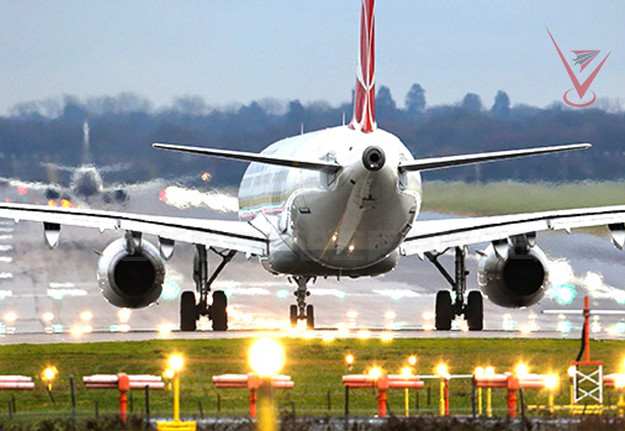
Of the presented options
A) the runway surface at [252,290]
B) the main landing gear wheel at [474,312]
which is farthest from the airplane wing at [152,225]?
the main landing gear wheel at [474,312]

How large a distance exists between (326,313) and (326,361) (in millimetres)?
17907

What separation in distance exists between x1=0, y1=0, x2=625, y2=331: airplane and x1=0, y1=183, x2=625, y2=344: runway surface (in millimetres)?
4237

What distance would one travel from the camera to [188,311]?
43.3 m

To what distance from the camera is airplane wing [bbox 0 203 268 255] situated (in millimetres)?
38625

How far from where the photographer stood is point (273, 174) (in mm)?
42375

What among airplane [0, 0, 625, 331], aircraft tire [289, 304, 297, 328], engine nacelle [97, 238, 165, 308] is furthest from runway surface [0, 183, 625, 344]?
engine nacelle [97, 238, 165, 308]

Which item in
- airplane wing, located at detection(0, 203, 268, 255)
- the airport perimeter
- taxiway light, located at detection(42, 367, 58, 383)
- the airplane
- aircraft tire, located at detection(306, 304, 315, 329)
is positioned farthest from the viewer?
aircraft tire, located at detection(306, 304, 315, 329)

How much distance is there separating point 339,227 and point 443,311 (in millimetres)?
9293

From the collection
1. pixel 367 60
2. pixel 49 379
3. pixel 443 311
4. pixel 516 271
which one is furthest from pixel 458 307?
pixel 49 379

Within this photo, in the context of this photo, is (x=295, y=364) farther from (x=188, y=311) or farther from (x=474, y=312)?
(x=474, y=312)

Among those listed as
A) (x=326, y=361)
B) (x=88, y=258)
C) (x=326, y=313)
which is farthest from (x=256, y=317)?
(x=326, y=361)

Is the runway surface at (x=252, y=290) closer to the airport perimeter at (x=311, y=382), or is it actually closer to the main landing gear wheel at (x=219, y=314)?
the main landing gear wheel at (x=219, y=314)

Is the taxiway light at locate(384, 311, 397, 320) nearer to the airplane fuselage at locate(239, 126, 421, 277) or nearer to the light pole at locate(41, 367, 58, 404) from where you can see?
the airplane fuselage at locate(239, 126, 421, 277)

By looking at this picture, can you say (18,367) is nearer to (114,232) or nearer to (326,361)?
(326,361)
